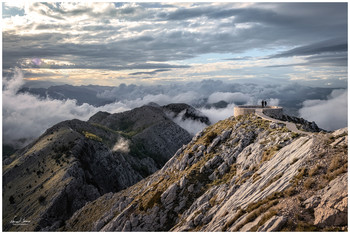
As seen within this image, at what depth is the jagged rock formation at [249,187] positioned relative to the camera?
28.8 metres

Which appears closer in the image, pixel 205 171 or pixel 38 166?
pixel 205 171

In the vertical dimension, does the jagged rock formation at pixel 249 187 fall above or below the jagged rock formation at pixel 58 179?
above

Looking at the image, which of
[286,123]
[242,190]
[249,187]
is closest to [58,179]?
[286,123]

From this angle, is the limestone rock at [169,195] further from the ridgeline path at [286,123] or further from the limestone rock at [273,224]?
the limestone rock at [273,224]

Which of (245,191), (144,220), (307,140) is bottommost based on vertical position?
(144,220)

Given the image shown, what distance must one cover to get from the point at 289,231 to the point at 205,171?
27.5 meters

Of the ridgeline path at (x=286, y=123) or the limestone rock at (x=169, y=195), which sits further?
the limestone rock at (x=169, y=195)

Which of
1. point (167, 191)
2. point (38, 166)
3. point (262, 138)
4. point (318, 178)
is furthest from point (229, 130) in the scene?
point (38, 166)

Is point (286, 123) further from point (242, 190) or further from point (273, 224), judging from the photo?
point (273, 224)

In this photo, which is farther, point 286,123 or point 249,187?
point 286,123

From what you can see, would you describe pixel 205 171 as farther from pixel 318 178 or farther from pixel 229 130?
pixel 318 178

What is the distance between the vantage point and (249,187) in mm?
38875

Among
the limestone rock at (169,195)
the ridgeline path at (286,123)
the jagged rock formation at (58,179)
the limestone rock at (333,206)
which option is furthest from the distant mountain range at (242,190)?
the jagged rock formation at (58,179)

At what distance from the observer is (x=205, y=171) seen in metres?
53.7
